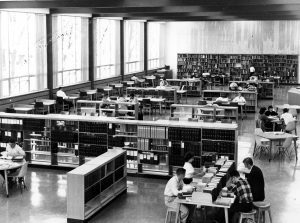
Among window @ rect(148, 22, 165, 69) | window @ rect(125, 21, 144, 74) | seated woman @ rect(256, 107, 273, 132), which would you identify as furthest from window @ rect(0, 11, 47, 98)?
window @ rect(148, 22, 165, 69)

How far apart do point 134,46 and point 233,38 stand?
6556 millimetres

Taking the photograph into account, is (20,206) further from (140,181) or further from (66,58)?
(66,58)

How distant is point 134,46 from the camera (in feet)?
102

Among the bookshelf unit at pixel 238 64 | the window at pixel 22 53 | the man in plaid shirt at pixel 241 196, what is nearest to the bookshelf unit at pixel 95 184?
the man in plaid shirt at pixel 241 196

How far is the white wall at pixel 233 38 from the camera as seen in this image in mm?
32062

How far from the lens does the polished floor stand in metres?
9.42

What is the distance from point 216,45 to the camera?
33.3 metres

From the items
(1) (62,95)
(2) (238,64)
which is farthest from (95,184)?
(2) (238,64)

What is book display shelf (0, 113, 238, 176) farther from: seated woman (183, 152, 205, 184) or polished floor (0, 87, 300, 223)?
seated woman (183, 152, 205, 184)

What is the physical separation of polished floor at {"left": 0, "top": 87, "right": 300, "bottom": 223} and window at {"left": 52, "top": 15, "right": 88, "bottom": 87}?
998 cm

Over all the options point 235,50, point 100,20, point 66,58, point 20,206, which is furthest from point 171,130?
point 235,50

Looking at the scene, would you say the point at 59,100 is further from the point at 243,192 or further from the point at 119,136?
the point at 243,192

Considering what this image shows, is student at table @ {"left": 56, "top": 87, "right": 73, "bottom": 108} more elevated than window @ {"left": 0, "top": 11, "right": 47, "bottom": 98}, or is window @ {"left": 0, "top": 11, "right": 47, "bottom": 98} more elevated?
window @ {"left": 0, "top": 11, "right": 47, "bottom": 98}

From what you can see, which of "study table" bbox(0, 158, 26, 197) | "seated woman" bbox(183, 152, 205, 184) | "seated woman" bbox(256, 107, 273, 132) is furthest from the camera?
"seated woman" bbox(256, 107, 273, 132)
